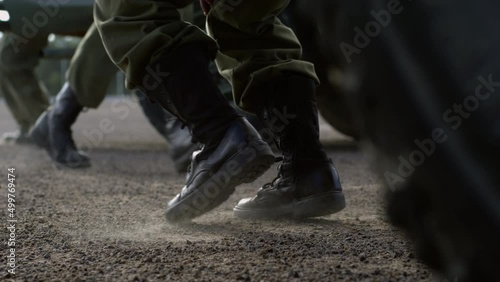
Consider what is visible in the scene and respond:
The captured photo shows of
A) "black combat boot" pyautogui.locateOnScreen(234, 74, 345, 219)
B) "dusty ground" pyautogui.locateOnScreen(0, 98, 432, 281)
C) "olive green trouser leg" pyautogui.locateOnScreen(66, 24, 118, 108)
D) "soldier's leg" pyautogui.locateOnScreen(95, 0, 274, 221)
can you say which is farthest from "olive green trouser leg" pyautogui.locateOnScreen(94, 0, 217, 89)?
"olive green trouser leg" pyautogui.locateOnScreen(66, 24, 118, 108)

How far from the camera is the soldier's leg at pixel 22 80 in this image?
3.60 m

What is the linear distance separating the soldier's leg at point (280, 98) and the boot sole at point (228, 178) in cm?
11

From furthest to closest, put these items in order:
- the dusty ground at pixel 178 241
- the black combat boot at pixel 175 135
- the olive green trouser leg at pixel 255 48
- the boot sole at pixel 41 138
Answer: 1. the boot sole at pixel 41 138
2. the black combat boot at pixel 175 135
3. the olive green trouser leg at pixel 255 48
4. the dusty ground at pixel 178 241

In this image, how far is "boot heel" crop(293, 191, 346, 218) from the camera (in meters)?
1.32

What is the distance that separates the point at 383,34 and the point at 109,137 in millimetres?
3942

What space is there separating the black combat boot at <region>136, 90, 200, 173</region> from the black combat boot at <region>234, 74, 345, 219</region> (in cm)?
89

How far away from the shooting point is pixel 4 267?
0.98 metres

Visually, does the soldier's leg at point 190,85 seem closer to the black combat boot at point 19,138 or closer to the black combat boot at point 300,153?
the black combat boot at point 300,153

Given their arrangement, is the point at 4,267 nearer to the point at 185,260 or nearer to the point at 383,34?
the point at 185,260

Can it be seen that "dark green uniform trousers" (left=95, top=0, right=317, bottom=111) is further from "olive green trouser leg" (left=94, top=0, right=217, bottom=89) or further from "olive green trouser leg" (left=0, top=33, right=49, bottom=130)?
"olive green trouser leg" (left=0, top=33, right=49, bottom=130)

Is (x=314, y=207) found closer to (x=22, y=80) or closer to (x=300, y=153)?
(x=300, y=153)

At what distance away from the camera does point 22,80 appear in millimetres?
3666

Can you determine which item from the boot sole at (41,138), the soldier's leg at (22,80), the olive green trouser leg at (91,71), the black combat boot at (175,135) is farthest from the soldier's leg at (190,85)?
the soldier's leg at (22,80)

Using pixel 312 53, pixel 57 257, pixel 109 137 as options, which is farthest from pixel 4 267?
pixel 109 137
